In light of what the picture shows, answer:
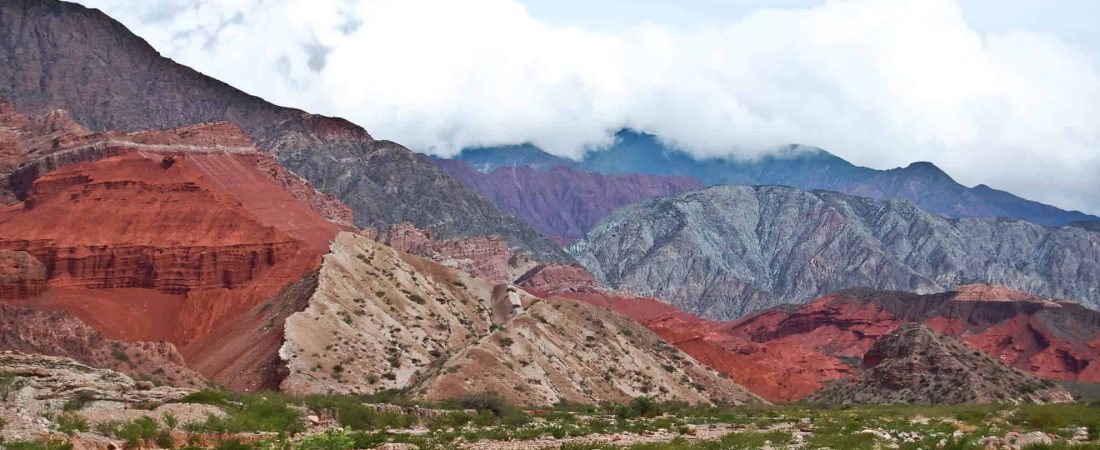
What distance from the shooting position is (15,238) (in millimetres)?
94438

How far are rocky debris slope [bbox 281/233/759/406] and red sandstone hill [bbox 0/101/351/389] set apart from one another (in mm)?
3499

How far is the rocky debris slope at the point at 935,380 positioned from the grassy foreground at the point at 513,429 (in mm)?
28867

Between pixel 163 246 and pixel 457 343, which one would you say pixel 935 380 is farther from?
pixel 163 246

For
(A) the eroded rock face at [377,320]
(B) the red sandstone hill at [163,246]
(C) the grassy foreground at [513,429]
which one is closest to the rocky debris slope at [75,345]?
(C) the grassy foreground at [513,429]

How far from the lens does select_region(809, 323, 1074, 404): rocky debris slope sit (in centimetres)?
7912

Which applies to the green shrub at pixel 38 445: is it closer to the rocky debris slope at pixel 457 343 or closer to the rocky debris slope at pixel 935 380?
the rocky debris slope at pixel 457 343

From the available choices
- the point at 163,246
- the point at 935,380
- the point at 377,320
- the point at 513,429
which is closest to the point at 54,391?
the point at 513,429

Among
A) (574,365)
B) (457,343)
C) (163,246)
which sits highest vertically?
(163,246)

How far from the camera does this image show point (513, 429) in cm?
3875

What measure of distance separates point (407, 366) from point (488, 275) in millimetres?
127703

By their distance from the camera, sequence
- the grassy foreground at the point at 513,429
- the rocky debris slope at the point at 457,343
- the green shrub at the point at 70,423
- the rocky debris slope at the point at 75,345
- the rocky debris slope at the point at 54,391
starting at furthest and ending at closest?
the rocky debris slope at the point at 457,343, the rocky debris slope at the point at 75,345, the grassy foreground at the point at 513,429, the rocky debris slope at the point at 54,391, the green shrub at the point at 70,423

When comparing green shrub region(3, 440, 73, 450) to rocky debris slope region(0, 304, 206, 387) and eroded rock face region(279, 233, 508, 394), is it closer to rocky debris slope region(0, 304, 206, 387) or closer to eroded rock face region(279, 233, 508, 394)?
rocky debris slope region(0, 304, 206, 387)

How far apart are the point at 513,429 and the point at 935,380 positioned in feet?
176

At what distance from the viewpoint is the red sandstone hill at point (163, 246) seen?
79.7 metres
